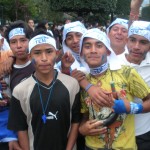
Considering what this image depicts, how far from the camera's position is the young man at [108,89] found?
2844 millimetres

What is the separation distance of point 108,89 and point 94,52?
1.22 feet

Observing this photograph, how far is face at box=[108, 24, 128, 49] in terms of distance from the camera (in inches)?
173

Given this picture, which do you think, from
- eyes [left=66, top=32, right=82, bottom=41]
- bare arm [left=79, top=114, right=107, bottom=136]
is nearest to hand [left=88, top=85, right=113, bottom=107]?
bare arm [left=79, top=114, right=107, bottom=136]

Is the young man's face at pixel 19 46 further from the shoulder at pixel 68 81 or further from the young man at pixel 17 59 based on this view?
the shoulder at pixel 68 81

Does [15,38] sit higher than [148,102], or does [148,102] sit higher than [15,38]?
[15,38]

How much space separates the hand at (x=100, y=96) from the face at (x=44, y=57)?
0.45 meters

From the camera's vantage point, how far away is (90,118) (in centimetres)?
301

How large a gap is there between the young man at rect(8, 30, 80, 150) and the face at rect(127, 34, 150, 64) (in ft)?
2.42

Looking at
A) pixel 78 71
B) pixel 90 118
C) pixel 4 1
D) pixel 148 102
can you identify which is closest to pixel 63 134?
pixel 90 118

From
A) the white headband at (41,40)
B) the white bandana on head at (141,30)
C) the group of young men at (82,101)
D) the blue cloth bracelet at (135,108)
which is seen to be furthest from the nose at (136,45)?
the white headband at (41,40)

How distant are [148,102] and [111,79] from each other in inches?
15.5

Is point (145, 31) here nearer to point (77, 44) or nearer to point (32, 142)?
point (77, 44)

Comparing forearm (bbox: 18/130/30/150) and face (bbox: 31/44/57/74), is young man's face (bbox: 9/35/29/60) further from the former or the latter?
forearm (bbox: 18/130/30/150)

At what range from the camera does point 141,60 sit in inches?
132
